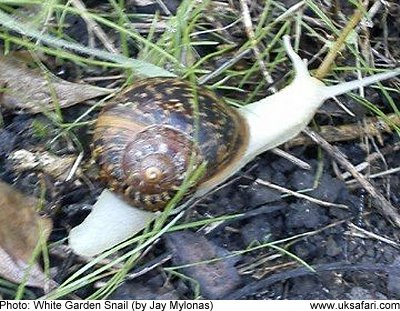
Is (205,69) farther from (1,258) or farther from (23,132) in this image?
Result: (1,258)

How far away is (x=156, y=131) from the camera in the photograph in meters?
1.47

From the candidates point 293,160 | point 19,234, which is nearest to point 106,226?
point 19,234

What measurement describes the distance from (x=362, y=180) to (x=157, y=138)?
458 millimetres

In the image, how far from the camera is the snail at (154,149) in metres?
1.46

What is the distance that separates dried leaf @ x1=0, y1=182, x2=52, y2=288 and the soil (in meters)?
0.03

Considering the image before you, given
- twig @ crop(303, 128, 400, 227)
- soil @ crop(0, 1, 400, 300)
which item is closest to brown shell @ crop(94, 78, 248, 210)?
soil @ crop(0, 1, 400, 300)

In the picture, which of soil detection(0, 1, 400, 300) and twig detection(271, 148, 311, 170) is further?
twig detection(271, 148, 311, 170)

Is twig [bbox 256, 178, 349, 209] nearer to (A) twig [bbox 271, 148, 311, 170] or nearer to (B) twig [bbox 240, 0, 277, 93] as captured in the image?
(A) twig [bbox 271, 148, 311, 170]

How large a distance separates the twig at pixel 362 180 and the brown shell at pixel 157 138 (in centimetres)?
23

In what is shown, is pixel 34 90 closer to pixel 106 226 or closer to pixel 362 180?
pixel 106 226

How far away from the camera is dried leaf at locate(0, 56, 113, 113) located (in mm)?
1614

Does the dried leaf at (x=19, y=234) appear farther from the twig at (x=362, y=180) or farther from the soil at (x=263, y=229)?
the twig at (x=362, y=180)

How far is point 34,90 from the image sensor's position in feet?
5.34

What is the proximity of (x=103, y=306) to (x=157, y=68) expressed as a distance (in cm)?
49
